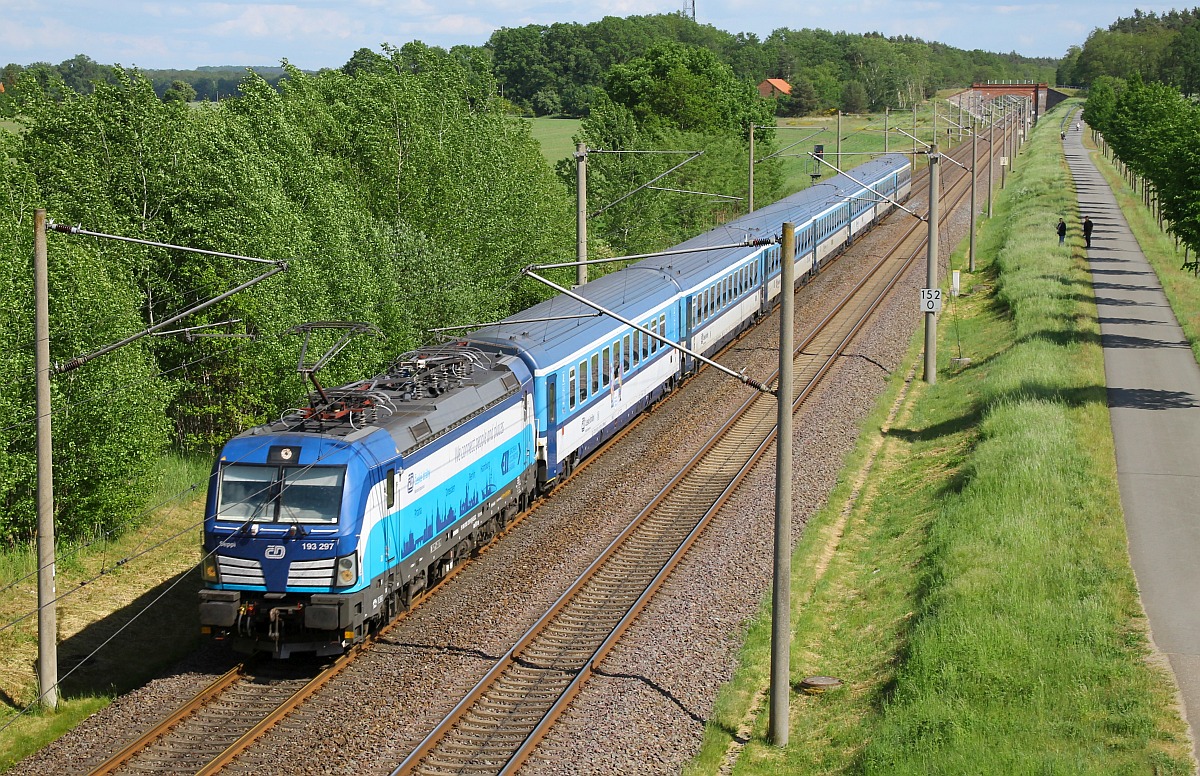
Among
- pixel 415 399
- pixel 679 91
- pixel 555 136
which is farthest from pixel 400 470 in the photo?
pixel 555 136

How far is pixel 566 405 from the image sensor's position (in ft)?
86.8

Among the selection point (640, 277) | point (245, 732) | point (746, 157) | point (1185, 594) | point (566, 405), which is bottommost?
point (245, 732)

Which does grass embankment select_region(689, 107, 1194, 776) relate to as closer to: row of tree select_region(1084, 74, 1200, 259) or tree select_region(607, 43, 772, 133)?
row of tree select_region(1084, 74, 1200, 259)

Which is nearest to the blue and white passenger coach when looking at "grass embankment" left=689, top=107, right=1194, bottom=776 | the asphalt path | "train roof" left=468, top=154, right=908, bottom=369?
"train roof" left=468, top=154, right=908, bottom=369

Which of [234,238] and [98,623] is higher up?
[234,238]

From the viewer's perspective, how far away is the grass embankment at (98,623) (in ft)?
58.7

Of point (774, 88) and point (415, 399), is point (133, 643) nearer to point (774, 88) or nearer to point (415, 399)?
point (415, 399)

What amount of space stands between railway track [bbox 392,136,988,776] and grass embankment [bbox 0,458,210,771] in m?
5.60

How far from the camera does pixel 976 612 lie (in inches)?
723

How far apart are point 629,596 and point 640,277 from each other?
15.7 metres

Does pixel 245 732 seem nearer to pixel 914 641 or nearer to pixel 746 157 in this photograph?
pixel 914 641

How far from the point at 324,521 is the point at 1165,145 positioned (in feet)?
136

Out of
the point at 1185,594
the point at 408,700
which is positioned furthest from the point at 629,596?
the point at 1185,594

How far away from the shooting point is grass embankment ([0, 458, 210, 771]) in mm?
17906
